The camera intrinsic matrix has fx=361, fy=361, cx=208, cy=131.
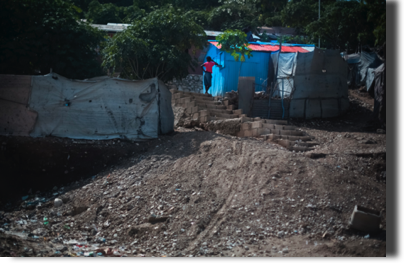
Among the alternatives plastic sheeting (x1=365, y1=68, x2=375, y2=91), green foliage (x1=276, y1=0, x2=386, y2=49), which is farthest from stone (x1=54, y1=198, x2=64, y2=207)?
plastic sheeting (x1=365, y1=68, x2=375, y2=91)

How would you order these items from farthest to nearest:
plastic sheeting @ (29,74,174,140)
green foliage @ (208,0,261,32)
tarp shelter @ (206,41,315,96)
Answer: green foliage @ (208,0,261,32)
tarp shelter @ (206,41,315,96)
plastic sheeting @ (29,74,174,140)

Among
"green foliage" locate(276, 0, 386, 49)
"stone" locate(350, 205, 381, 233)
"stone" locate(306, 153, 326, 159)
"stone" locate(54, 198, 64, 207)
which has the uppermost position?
"green foliage" locate(276, 0, 386, 49)

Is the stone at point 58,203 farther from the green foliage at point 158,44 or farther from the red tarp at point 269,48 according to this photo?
the red tarp at point 269,48

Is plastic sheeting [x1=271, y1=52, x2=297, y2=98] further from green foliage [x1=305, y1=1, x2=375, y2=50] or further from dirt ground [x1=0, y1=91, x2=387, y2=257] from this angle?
dirt ground [x1=0, y1=91, x2=387, y2=257]

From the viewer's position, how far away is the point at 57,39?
9.25m

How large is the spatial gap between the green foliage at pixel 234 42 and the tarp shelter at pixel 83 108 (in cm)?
397

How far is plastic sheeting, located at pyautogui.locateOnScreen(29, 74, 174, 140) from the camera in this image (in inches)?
320

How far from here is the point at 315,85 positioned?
1164 centimetres

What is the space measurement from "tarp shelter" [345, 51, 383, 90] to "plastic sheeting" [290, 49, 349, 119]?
2.24 metres

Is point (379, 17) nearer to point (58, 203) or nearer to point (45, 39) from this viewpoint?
point (45, 39)

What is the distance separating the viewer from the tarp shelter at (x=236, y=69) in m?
13.1

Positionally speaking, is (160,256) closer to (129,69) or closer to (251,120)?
(251,120)

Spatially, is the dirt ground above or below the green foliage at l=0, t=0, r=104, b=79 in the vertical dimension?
below

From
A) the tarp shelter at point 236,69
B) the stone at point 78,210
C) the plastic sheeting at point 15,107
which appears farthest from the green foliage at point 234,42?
the stone at point 78,210
